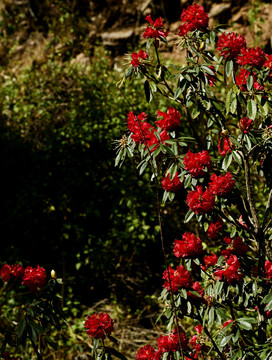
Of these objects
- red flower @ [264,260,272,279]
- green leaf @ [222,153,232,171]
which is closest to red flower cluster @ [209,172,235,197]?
green leaf @ [222,153,232,171]

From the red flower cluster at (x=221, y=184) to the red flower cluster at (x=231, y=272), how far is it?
0.99 ft

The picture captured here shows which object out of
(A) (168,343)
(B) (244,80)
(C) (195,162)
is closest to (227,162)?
(C) (195,162)

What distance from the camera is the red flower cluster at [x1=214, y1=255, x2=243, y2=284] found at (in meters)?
1.75

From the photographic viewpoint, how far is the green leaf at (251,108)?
5.94 ft

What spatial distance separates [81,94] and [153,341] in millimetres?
2873

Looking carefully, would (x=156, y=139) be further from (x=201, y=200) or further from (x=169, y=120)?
(x=201, y=200)

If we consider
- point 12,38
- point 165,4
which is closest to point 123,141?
point 165,4

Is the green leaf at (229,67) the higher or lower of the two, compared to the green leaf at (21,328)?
higher

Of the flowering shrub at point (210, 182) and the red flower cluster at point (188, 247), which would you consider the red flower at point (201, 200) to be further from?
the red flower cluster at point (188, 247)

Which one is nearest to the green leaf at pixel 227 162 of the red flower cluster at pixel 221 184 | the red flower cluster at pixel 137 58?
the red flower cluster at pixel 221 184

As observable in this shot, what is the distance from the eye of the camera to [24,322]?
157cm

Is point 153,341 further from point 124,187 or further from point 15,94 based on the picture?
point 15,94

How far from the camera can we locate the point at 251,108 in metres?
1.84

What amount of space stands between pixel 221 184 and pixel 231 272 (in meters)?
0.39
